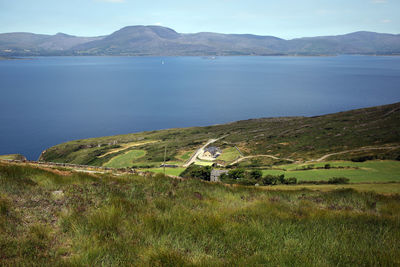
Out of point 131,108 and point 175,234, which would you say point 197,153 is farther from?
point 131,108

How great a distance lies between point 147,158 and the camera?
71312mm

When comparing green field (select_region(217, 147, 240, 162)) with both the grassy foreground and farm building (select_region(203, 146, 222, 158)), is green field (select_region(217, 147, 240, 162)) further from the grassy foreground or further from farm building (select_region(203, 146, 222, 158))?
the grassy foreground

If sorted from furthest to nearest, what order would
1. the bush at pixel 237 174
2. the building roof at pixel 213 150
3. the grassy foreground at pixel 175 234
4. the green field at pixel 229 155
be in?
the building roof at pixel 213 150 → the green field at pixel 229 155 → the bush at pixel 237 174 → the grassy foreground at pixel 175 234

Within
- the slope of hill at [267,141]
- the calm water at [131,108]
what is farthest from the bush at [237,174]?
the calm water at [131,108]

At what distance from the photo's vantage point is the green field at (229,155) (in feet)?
218

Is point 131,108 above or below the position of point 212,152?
above

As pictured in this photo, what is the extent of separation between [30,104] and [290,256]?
173 metres

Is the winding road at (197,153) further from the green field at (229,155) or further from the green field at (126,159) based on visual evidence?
the green field at (126,159)

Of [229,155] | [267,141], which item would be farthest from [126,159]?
[267,141]

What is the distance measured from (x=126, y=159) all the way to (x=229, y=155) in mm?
27118

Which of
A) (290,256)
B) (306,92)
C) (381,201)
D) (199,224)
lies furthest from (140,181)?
(306,92)

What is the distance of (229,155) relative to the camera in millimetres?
69562

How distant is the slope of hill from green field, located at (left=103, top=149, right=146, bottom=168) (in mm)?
276

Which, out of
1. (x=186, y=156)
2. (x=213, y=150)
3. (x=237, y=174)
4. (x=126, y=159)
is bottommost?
(x=126, y=159)
